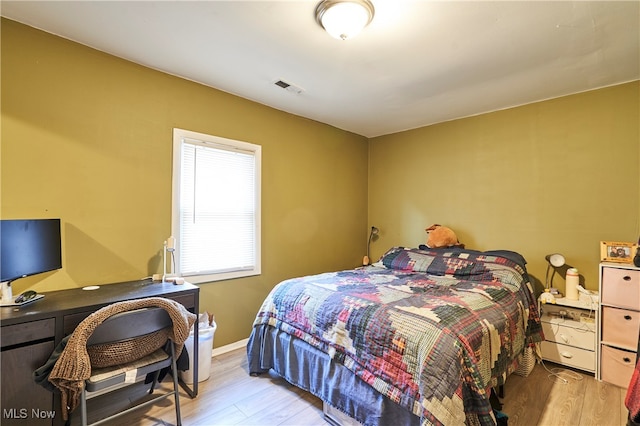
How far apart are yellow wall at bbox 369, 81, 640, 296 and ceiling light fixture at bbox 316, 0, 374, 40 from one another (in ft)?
7.64

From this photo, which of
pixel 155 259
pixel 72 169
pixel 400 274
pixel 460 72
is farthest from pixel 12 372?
pixel 460 72

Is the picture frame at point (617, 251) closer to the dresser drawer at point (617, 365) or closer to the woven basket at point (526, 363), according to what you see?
the dresser drawer at point (617, 365)

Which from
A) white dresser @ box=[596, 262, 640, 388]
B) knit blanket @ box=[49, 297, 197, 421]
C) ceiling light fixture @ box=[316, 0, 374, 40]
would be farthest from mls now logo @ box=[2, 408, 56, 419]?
white dresser @ box=[596, 262, 640, 388]

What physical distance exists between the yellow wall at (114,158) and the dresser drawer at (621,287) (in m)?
2.82

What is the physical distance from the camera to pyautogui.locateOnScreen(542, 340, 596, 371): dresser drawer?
2.50 meters

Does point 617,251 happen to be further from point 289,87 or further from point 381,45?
point 289,87

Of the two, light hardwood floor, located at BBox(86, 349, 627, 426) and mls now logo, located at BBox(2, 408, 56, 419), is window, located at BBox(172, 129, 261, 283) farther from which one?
mls now logo, located at BBox(2, 408, 56, 419)

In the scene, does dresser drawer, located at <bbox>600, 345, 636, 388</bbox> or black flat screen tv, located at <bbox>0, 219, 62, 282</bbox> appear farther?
dresser drawer, located at <bbox>600, 345, 636, 388</bbox>

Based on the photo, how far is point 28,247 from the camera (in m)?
1.77

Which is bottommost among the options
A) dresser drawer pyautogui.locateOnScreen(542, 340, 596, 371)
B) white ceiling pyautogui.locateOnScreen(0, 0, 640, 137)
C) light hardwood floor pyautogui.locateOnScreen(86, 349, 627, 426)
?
light hardwood floor pyautogui.locateOnScreen(86, 349, 627, 426)

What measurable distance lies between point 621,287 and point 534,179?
47.4 inches

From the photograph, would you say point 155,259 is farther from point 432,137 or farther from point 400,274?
point 432,137

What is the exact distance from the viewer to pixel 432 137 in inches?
152

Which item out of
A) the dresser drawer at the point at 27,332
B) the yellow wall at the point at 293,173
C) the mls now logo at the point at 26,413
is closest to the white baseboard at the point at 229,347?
the yellow wall at the point at 293,173
